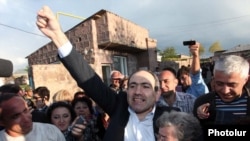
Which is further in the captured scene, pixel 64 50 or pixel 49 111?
pixel 49 111

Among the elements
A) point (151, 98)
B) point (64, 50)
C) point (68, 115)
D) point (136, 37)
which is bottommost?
point (68, 115)

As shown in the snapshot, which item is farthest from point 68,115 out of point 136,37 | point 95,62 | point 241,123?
point 136,37

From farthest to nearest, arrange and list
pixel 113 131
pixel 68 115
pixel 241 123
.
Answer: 1. pixel 68 115
2. pixel 113 131
3. pixel 241 123

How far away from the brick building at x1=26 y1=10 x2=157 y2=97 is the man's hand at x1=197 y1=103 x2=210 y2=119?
751cm

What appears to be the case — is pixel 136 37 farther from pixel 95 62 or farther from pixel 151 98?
pixel 151 98

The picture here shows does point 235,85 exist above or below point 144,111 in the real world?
above

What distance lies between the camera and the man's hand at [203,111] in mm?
2182

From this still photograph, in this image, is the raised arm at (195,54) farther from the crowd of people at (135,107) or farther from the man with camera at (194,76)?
the crowd of people at (135,107)

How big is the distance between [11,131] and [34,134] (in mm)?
159

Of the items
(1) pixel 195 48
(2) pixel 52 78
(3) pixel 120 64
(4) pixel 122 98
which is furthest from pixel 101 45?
(4) pixel 122 98

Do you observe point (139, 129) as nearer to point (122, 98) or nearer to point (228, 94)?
point (122, 98)

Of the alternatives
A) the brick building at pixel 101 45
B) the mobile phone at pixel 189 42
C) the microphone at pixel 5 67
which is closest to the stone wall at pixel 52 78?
the brick building at pixel 101 45

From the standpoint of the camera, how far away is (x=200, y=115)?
219cm

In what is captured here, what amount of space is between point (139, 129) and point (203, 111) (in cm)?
50
